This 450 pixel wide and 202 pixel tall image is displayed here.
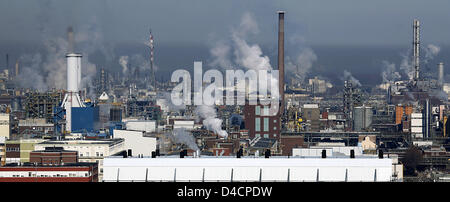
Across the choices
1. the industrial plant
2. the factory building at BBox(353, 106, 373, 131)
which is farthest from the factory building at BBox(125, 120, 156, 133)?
the factory building at BBox(353, 106, 373, 131)

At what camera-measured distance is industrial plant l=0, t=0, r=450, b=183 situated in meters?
14.4

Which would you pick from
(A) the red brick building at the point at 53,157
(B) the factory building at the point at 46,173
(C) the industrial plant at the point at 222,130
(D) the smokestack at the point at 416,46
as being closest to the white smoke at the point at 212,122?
(C) the industrial plant at the point at 222,130

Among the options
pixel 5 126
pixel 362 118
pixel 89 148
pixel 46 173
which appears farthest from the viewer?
pixel 362 118

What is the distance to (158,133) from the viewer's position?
30938 millimetres

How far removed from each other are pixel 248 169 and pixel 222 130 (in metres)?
16.6

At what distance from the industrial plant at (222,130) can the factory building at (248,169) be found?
1 cm

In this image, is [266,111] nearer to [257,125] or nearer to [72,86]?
[257,125]

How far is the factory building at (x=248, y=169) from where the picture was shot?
14.2 m

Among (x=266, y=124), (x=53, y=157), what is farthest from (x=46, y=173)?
(x=266, y=124)

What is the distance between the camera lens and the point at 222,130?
101 feet

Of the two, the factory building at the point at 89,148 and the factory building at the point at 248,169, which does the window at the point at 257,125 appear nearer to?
the factory building at the point at 89,148

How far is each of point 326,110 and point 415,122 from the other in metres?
9.70

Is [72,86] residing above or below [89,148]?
above
